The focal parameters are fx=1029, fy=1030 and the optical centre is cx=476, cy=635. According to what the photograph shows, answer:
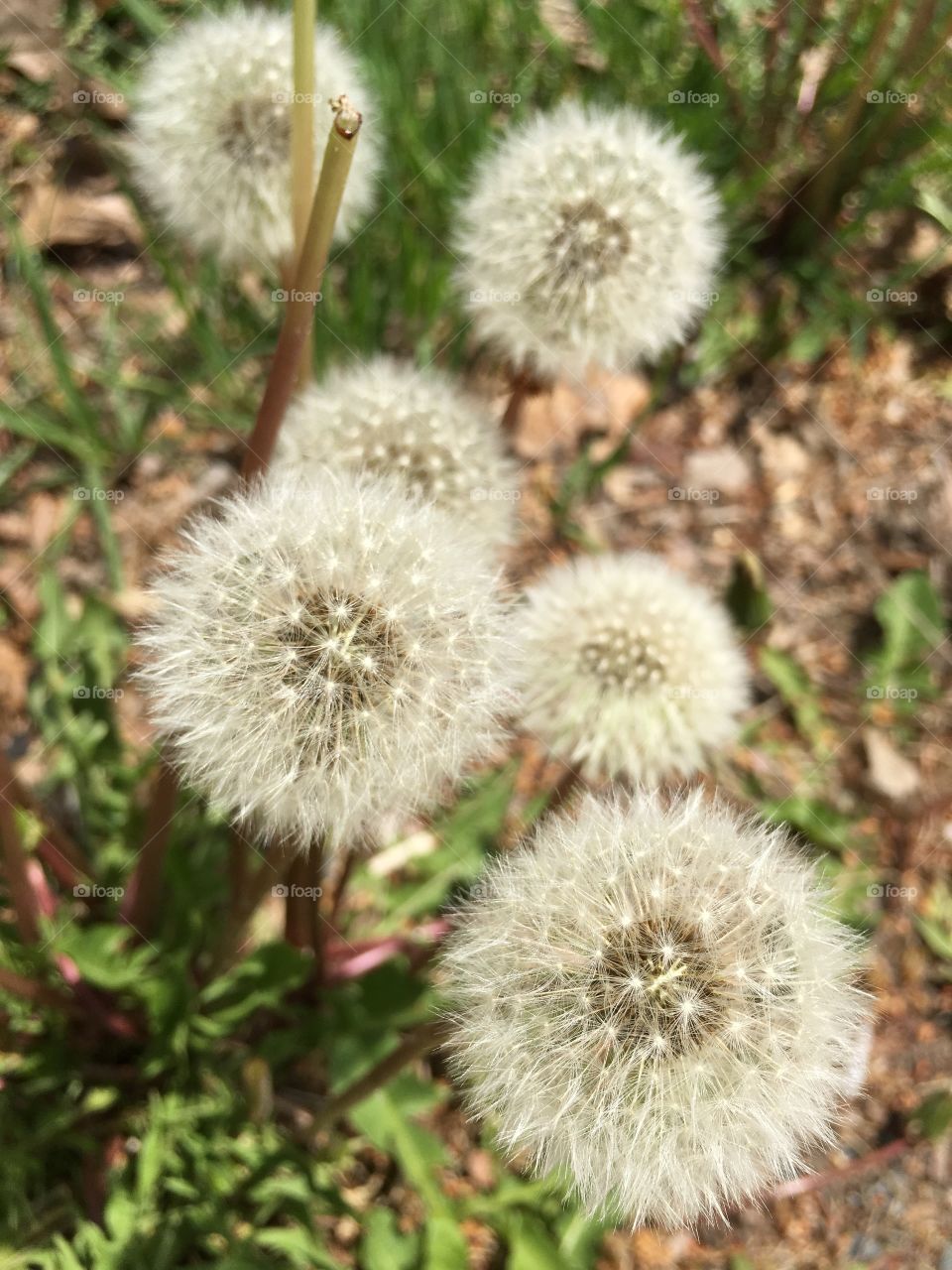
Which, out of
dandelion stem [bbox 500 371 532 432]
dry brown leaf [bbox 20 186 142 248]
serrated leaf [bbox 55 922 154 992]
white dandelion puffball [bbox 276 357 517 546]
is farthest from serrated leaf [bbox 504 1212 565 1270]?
dry brown leaf [bbox 20 186 142 248]

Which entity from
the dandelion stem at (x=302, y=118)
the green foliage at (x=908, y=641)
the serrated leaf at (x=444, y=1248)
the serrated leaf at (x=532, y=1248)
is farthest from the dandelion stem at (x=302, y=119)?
the green foliage at (x=908, y=641)

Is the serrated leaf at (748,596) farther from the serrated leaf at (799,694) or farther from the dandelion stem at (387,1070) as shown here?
the dandelion stem at (387,1070)

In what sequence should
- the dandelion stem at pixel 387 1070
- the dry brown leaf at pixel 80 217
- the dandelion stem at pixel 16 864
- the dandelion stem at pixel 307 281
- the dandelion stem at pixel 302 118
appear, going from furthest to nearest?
the dry brown leaf at pixel 80 217
the dandelion stem at pixel 16 864
the dandelion stem at pixel 387 1070
the dandelion stem at pixel 302 118
the dandelion stem at pixel 307 281

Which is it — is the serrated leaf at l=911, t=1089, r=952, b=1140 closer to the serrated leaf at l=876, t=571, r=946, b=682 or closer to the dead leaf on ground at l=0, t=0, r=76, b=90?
the serrated leaf at l=876, t=571, r=946, b=682

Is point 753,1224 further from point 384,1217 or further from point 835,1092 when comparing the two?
point 835,1092

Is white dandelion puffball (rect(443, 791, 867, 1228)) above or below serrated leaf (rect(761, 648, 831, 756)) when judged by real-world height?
above

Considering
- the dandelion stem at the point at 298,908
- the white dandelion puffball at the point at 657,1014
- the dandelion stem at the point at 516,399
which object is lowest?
the dandelion stem at the point at 298,908
